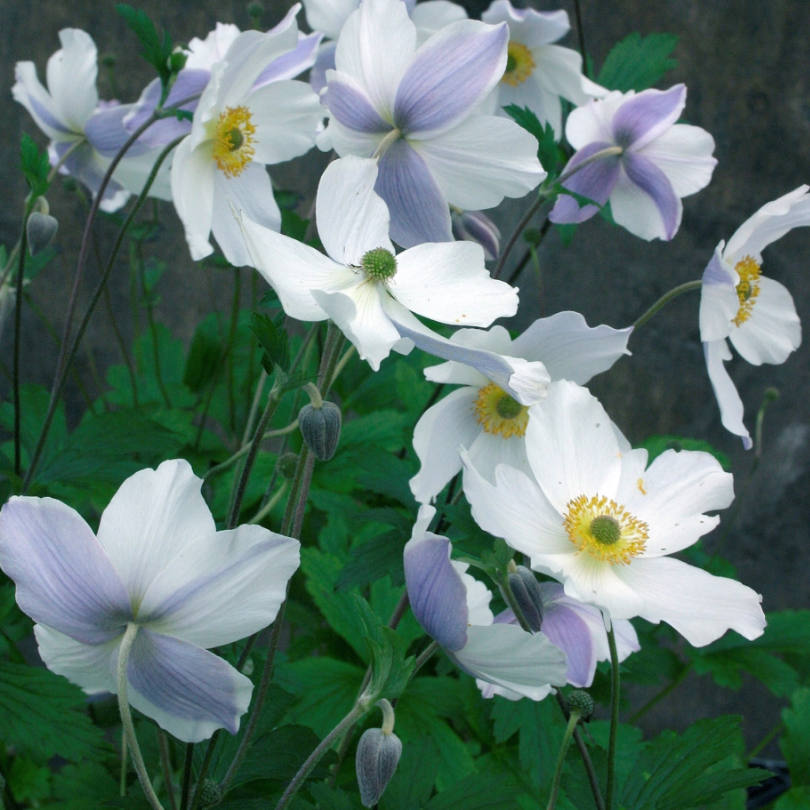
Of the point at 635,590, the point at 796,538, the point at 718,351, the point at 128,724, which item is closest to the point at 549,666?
the point at 635,590

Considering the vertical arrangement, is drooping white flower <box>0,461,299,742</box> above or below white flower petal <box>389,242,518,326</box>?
below

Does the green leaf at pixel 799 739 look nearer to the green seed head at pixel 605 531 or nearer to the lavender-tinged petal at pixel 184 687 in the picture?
the green seed head at pixel 605 531

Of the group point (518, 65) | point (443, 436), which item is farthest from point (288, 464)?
point (518, 65)

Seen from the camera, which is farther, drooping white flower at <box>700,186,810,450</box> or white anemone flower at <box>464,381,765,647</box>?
drooping white flower at <box>700,186,810,450</box>

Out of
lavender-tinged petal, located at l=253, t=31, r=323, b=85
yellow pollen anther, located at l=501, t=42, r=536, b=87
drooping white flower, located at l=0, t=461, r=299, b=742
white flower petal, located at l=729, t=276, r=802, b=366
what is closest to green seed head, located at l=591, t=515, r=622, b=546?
drooping white flower, located at l=0, t=461, r=299, b=742

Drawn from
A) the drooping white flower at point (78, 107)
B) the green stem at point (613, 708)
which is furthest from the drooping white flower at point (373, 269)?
the drooping white flower at point (78, 107)

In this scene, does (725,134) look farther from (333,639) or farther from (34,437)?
(34,437)

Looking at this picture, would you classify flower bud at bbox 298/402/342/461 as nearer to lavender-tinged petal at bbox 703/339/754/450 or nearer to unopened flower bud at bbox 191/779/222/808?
unopened flower bud at bbox 191/779/222/808
